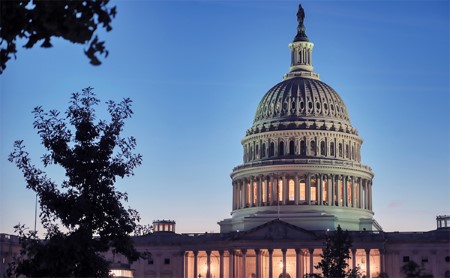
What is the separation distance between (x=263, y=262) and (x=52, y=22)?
Answer: 512 ft

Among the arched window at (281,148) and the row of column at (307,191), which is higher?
the arched window at (281,148)

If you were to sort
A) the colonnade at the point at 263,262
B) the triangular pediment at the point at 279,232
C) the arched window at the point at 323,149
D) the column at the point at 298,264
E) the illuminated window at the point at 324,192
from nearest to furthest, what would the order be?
the column at the point at 298,264
the colonnade at the point at 263,262
the triangular pediment at the point at 279,232
the illuminated window at the point at 324,192
the arched window at the point at 323,149

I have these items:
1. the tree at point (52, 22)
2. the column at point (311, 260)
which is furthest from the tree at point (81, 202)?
the column at point (311, 260)

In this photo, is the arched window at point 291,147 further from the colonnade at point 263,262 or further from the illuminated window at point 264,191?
the colonnade at point 263,262

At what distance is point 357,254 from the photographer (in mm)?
178500

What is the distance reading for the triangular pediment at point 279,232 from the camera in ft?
584

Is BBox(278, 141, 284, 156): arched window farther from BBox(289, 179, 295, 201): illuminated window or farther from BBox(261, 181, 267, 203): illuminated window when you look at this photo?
BBox(261, 181, 267, 203): illuminated window

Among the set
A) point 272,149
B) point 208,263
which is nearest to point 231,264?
point 208,263

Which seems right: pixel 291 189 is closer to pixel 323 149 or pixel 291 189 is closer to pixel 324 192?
pixel 324 192

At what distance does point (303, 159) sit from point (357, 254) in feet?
78.1

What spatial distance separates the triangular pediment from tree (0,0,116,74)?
147713mm

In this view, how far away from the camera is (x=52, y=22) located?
96.3 ft

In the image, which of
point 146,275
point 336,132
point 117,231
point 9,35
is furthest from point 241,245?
point 9,35

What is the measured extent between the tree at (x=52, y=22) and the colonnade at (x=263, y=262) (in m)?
147
